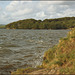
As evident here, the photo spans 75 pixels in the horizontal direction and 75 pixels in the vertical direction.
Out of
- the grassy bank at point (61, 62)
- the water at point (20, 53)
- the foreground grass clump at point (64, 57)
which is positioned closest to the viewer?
the grassy bank at point (61, 62)

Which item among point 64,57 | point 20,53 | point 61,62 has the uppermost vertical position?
point 64,57

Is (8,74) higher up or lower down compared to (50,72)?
lower down

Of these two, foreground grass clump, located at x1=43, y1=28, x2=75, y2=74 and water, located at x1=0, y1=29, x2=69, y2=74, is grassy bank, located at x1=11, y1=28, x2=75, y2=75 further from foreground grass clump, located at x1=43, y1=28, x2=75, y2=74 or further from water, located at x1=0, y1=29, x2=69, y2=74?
water, located at x1=0, y1=29, x2=69, y2=74

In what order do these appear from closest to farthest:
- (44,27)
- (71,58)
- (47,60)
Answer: (71,58) < (47,60) < (44,27)

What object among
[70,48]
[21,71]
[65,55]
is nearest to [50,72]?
[21,71]

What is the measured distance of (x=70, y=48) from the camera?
10039 mm

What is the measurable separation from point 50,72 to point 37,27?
193m

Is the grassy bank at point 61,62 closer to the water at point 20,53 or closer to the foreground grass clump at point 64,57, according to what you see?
the foreground grass clump at point 64,57

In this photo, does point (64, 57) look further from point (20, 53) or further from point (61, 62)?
point (20, 53)

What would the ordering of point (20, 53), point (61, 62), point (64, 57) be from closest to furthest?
point (61, 62) < point (64, 57) < point (20, 53)

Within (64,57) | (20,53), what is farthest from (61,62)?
(20,53)

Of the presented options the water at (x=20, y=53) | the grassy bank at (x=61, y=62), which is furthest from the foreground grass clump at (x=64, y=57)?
the water at (x=20, y=53)

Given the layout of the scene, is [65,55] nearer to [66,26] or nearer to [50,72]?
[50,72]

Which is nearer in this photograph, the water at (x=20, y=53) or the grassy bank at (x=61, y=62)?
the grassy bank at (x=61, y=62)
